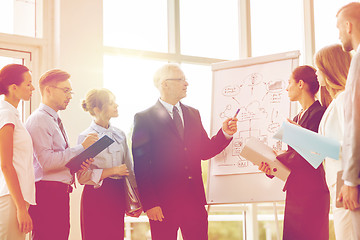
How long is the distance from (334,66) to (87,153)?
1564mm

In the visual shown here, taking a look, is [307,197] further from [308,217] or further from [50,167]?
[50,167]

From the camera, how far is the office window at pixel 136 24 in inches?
179

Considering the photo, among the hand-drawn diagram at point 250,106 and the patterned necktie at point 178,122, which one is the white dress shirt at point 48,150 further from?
the hand-drawn diagram at point 250,106

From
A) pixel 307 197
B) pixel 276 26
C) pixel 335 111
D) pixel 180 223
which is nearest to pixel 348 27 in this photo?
pixel 335 111

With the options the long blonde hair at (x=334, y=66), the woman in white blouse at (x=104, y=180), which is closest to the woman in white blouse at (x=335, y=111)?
the long blonde hair at (x=334, y=66)

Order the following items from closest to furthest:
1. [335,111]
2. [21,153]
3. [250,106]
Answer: [335,111] < [21,153] < [250,106]

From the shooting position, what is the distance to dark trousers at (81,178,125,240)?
3068 millimetres

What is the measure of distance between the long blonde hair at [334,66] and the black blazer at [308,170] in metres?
0.48

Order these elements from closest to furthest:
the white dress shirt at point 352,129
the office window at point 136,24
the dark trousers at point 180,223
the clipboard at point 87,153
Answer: the white dress shirt at point 352,129 → the clipboard at point 87,153 → the dark trousers at point 180,223 → the office window at point 136,24

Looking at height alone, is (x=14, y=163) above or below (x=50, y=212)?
above

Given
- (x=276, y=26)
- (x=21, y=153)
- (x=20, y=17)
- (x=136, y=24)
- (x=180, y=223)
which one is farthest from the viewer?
(x=276, y=26)

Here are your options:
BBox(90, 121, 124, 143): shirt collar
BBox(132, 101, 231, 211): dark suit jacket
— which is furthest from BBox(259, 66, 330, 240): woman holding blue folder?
BBox(90, 121, 124, 143): shirt collar

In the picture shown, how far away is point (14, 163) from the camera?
2484 mm

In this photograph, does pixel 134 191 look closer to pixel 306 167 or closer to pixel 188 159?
pixel 188 159
